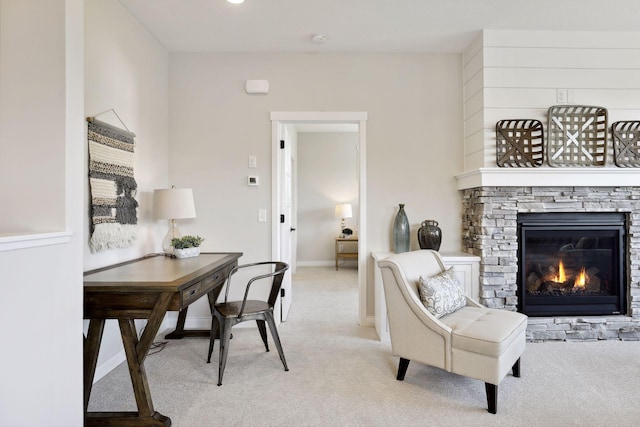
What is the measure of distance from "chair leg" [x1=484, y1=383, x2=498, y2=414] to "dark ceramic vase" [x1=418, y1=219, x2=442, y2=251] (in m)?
1.38

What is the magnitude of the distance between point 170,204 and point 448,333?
7.31ft

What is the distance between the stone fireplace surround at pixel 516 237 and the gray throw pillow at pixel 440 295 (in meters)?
0.71

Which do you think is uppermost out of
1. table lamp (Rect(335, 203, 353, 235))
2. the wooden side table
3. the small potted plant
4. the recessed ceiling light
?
the recessed ceiling light

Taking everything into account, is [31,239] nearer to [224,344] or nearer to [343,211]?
[224,344]

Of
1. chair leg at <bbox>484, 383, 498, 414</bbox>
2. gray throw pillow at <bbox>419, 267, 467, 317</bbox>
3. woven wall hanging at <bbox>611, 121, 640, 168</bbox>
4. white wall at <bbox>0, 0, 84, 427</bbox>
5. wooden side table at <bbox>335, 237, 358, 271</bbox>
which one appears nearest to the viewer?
white wall at <bbox>0, 0, 84, 427</bbox>

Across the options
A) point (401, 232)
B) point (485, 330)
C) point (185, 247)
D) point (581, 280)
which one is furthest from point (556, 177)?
point (185, 247)

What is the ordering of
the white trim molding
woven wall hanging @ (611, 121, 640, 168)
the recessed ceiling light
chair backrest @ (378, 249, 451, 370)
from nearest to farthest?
1. the white trim molding
2. chair backrest @ (378, 249, 451, 370)
3. woven wall hanging @ (611, 121, 640, 168)
4. the recessed ceiling light

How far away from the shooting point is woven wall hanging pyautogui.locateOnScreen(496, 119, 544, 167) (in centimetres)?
291

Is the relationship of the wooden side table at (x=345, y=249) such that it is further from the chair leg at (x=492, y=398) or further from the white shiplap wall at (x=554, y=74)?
the chair leg at (x=492, y=398)

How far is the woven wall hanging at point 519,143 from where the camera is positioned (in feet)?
9.54

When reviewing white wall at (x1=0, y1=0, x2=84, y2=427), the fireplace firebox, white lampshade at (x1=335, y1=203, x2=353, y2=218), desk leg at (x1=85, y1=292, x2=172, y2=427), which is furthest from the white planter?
white lampshade at (x1=335, y1=203, x2=353, y2=218)

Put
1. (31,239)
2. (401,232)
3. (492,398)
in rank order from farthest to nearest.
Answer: (401,232) → (492,398) → (31,239)

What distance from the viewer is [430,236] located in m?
3.12

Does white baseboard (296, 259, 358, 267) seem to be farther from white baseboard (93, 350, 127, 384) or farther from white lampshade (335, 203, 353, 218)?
white baseboard (93, 350, 127, 384)
